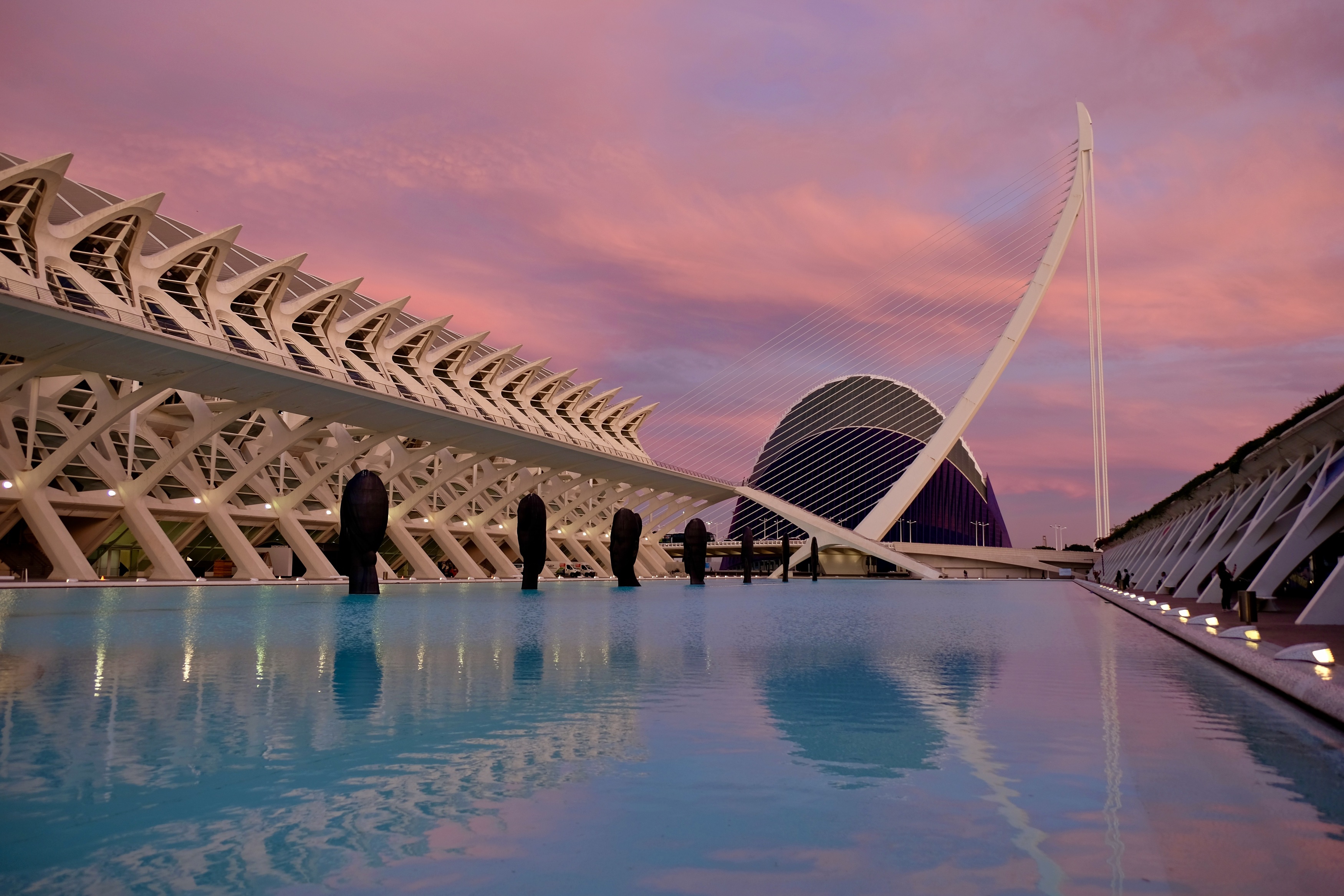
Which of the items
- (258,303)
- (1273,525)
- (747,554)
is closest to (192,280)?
(258,303)

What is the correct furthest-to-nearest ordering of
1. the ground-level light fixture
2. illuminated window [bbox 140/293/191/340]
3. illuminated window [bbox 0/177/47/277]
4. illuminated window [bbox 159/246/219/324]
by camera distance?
illuminated window [bbox 159/246/219/324], illuminated window [bbox 140/293/191/340], illuminated window [bbox 0/177/47/277], the ground-level light fixture

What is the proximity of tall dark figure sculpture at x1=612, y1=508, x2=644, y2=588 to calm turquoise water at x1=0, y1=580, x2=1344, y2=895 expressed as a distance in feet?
74.5

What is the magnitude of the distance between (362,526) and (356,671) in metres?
16.0

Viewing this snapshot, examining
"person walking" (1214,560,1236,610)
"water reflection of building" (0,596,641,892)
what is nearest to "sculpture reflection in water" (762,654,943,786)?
"water reflection of building" (0,596,641,892)

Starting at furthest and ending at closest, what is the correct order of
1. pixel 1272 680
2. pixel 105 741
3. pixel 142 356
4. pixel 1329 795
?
pixel 142 356
pixel 1272 680
pixel 105 741
pixel 1329 795

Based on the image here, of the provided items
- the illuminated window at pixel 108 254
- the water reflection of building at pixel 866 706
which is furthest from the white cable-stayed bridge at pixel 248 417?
the water reflection of building at pixel 866 706

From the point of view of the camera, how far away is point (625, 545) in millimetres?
30938

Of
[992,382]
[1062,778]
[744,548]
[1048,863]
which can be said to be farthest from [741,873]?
[992,382]

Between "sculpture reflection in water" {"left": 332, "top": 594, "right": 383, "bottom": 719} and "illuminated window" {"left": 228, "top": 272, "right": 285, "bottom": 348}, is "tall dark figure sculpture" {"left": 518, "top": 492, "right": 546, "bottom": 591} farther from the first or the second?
"illuminated window" {"left": 228, "top": 272, "right": 285, "bottom": 348}

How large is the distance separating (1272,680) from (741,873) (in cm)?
493

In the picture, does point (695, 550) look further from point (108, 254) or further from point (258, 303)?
point (108, 254)

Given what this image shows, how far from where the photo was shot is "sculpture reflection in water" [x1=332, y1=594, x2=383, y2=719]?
5.25 meters

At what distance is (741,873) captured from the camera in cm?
256

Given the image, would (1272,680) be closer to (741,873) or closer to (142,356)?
(741,873)
